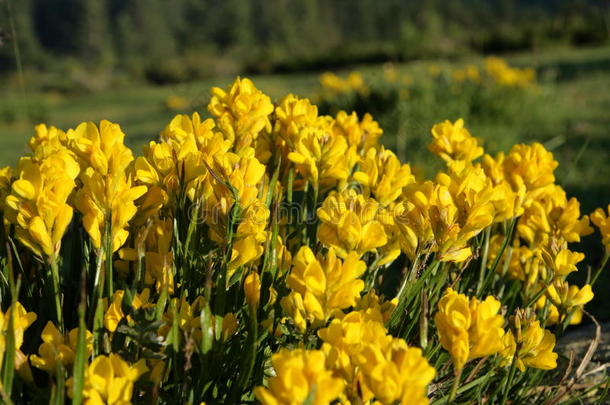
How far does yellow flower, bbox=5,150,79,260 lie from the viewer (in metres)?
0.95

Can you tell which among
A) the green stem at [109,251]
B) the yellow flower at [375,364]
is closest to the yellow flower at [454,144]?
the yellow flower at [375,364]

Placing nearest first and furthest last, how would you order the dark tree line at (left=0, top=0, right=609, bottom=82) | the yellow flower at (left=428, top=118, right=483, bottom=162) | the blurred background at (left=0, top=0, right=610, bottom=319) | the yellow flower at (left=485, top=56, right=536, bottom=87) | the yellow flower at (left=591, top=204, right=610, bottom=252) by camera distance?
the yellow flower at (left=591, top=204, right=610, bottom=252) < the yellow flower at (left=428, top=118, right=483, bottom=162) < the blurred background at (left=0, top=0, right=610, bottom=319) < the yellow flower at (left=485, top=56, right=536, bottom=87) < the dark tree line at (left=0, top=0, right=609, bottom=82)

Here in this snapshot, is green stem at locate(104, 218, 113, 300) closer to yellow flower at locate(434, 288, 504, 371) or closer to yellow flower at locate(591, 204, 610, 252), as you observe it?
yellow flower at locate(434, 288, 504, 371)

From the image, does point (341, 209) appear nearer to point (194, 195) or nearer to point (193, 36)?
point (194, 195)

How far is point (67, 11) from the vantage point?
60281 mm

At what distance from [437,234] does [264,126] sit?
57 cm

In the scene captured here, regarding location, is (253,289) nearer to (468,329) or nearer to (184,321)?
(184,321)

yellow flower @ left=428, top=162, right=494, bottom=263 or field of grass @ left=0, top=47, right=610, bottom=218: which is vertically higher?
yellow flower @ left=428, top=162, right=494, bottom=263

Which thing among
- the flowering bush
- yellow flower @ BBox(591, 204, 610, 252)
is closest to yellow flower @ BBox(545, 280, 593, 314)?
the flowering bush

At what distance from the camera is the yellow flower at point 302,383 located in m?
0.70

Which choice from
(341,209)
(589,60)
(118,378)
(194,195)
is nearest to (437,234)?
(341,209)

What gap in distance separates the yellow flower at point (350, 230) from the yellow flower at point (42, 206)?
43 cm

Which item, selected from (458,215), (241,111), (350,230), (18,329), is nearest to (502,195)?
(458,215)

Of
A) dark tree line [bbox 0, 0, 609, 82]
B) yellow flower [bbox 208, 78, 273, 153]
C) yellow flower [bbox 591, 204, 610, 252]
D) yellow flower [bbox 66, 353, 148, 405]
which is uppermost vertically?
yellow flower [bbox 208, 78, 273, 153]
